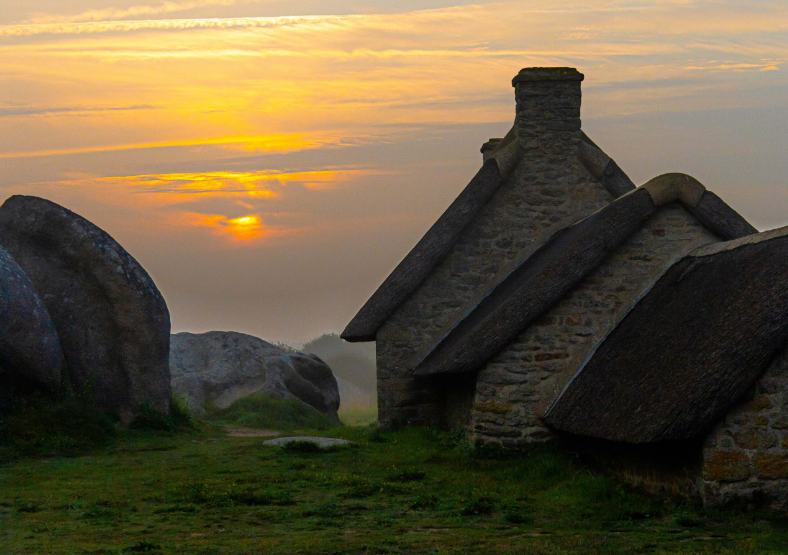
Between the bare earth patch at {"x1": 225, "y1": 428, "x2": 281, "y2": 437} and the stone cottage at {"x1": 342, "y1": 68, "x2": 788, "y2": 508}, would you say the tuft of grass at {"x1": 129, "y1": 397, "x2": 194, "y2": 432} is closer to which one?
the bare earth patch at {"x1": 225, "y1": 428, "x2": 281, "y2": 437}

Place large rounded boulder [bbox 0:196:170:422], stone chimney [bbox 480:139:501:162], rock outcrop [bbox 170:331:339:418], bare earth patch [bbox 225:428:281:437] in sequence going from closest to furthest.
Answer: large rounded boulder [bbox 0:196:170:422]
bare earth patch [bbox 225:428:281:437]
stone chimney [bbox 480:139:501:162]
rock outcrop [bbox 170:331:339:418]

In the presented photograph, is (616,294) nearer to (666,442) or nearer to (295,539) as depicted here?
(666,442)

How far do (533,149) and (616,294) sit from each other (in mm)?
4741

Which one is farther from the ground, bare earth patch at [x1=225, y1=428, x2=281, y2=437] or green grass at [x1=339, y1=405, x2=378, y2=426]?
green grass at [x1=339, y1=405, x2=378, y2=426]

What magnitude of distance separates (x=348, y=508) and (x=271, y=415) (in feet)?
36.7

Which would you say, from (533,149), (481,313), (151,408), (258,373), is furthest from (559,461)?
(258,373)

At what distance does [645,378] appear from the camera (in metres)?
10.4

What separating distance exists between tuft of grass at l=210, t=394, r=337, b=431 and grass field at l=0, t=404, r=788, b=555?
5847 mm

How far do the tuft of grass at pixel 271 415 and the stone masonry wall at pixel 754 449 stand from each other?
1270 centimetres

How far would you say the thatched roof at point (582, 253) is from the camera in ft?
42.4

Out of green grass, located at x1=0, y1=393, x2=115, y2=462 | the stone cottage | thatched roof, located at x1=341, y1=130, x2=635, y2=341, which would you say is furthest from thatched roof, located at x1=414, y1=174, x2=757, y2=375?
green grass, located at x1=0, y1=393, x2=115, y2=462

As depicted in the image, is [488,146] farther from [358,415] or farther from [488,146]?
[358,415]

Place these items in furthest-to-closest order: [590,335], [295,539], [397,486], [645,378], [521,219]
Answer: [521,219], [590,335], [397,486], [645,378], [295,539]

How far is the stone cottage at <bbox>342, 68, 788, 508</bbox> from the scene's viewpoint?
929 centimetres
